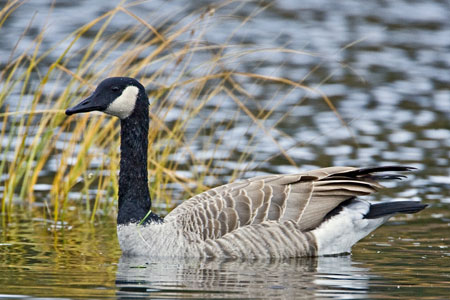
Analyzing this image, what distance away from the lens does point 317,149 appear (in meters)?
16.9

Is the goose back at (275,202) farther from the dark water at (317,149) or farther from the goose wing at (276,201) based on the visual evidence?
the dark water at (317,149)

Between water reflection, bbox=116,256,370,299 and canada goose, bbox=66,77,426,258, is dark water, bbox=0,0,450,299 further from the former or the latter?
canada goose, bbox=66,77,426,258

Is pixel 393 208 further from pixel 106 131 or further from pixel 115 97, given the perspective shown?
pixel 106 131

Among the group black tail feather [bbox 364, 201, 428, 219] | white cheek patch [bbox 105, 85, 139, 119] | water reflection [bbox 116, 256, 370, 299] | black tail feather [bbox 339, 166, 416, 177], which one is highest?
white cheek patch [bbox 105, 85, 139, 119]

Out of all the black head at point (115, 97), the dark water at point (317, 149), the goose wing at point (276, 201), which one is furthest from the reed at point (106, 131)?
the goose wing at point (276, 201)

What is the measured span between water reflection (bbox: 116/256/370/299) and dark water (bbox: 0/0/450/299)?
2 centimetres

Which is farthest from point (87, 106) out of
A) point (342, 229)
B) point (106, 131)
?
point (342, 229)

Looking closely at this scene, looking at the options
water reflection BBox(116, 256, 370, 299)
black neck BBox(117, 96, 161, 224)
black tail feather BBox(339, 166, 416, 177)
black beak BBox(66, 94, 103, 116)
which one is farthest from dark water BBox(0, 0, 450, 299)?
black beak BBox(66, 94, 103, 116)

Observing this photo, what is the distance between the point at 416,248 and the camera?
11094 mm

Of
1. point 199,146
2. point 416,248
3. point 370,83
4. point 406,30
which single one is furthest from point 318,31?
point 416,248

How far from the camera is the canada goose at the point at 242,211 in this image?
10664 millimetres

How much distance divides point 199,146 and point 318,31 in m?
10.8

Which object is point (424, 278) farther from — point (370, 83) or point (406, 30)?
point (406, 30)

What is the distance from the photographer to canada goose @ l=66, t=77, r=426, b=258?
420 inches
